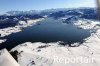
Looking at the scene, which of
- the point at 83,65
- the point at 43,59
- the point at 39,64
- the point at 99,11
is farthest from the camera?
the point at 43,59

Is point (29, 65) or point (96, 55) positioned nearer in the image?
point (29, 65)

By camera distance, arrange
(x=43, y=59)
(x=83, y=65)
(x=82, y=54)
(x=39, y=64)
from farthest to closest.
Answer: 1. (x=82, y=54)
2. (x=43, y=59)
3. (x=39, y=64)
4. (x=83, y=65)

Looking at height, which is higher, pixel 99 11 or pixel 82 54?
→ pixel 99 11

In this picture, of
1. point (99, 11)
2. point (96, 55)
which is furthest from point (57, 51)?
point (99, 11)

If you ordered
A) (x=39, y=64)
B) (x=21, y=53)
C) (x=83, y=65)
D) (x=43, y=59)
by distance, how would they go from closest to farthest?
1. (x=83, y=65)
2. (x=39, y=64)
3. (x=43, y=59)
4. (x=21, y=53)

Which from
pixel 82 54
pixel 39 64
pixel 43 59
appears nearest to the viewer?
pixel 39 64

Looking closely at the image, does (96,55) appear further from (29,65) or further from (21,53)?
(21,53)

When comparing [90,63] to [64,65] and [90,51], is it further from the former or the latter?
[90,51]

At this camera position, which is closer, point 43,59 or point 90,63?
point 90,63

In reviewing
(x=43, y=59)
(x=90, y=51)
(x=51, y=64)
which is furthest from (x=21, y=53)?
(x=90, y=51)
